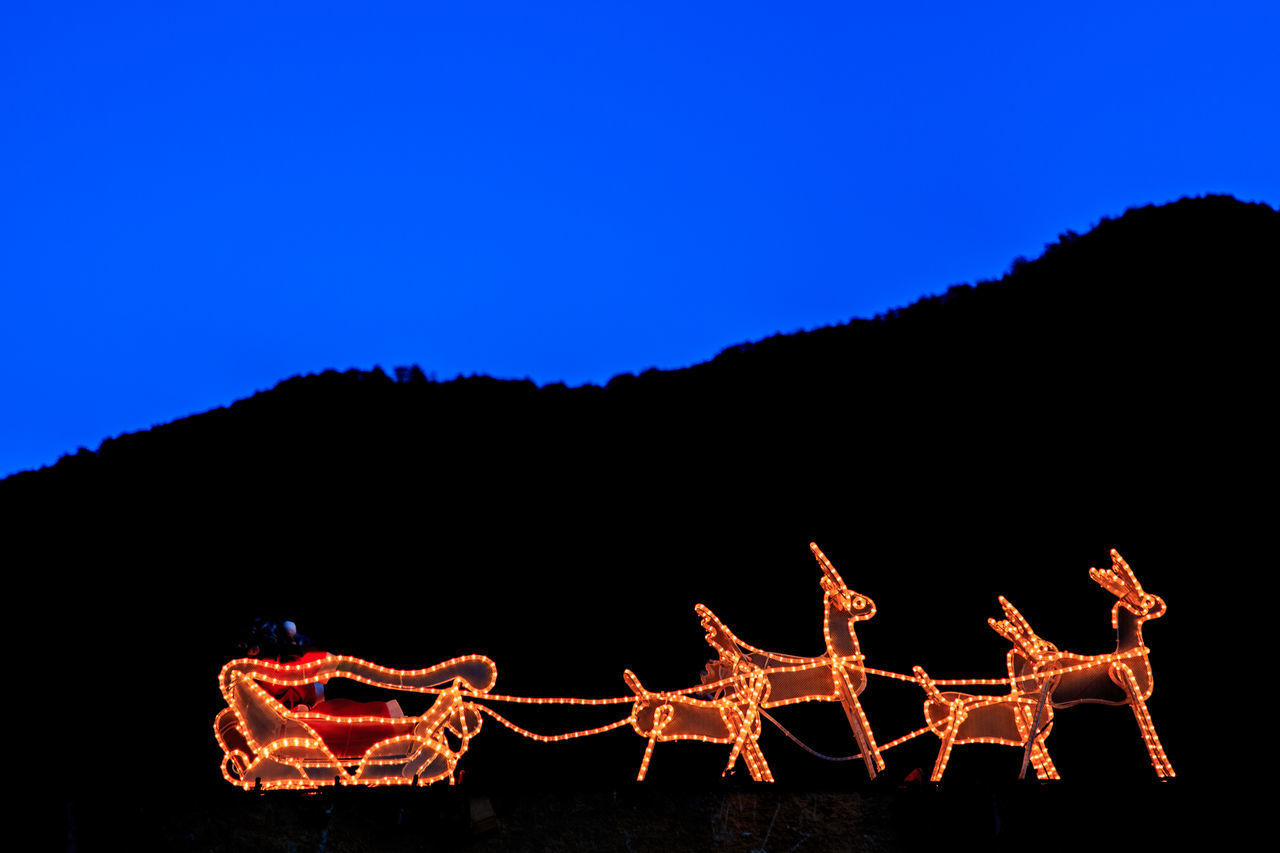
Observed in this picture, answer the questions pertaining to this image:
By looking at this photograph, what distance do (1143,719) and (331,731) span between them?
17.2 feet

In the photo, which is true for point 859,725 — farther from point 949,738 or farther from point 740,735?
point 740,735

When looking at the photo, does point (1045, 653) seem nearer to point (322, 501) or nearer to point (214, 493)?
point (322, 501)

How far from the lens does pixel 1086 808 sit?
607cm

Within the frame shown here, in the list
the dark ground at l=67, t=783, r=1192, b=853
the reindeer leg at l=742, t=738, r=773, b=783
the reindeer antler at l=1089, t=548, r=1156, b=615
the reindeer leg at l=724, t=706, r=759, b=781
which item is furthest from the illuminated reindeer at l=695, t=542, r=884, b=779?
the reindeer antler at l=1089, t=548, r=1156, b=615

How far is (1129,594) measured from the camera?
738 centimetres

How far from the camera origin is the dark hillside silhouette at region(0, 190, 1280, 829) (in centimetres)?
1021

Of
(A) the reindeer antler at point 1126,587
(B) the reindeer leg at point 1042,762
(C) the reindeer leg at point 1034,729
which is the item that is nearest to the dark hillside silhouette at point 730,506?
(B) the reindeer leg at point 1042,762

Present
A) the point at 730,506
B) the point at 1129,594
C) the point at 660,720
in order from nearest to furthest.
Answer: the point at 660,720, the point at 1129,594, the point at 730,506

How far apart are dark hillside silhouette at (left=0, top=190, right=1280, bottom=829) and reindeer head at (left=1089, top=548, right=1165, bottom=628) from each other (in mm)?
2531

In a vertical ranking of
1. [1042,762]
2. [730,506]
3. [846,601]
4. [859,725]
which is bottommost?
[1042,762]

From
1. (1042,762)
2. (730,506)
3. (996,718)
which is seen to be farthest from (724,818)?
(730,506)

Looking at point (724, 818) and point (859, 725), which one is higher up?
point (859, 725)

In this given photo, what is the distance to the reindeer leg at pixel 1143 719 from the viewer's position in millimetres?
7000

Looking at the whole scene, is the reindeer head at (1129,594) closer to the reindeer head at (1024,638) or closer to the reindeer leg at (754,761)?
the reindeer head at (1024,638)
